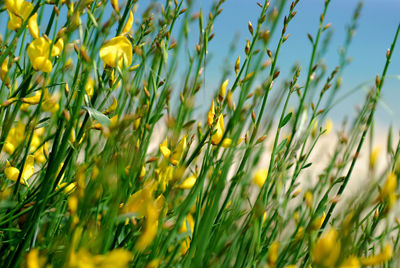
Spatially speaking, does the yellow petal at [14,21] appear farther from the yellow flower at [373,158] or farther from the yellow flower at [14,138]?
the yellow flower at [373,158]

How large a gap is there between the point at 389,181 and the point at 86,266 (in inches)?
15.1

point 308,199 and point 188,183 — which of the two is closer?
point 308,199

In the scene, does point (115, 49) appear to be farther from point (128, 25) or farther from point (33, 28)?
point (33, 28)

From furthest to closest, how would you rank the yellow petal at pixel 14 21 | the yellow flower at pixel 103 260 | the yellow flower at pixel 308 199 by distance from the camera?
the yellow petal at pixel 14 21 < the yellow flower at pixel 308 199 < the yellow flower at pixel 103 260

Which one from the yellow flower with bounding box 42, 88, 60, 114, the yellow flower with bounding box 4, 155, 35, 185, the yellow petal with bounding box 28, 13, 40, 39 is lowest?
the yellow flower with bounding box 4, 155, 35, 185

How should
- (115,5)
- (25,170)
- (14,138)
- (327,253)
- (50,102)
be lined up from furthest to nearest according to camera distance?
(14,138) < (25,170) < (50,102) < (115,5) < (327,253)

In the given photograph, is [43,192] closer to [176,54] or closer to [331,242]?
[176,54]

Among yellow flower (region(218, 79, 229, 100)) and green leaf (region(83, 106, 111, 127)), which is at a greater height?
yellow flower (region(218, 79, 229, 100))

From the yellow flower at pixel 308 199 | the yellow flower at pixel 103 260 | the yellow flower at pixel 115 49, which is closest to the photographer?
the yellow flower at pixel 103 260

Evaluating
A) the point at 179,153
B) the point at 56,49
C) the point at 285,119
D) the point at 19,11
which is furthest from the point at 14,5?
the point at 285,119

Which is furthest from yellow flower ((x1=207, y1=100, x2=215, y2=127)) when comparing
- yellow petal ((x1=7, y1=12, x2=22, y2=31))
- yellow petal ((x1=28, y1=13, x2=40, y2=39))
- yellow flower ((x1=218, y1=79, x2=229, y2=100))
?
yellow petal ((x1=7, y1=12, x2=22, y2=31))

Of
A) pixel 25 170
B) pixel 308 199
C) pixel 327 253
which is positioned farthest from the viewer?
pixel 25 170

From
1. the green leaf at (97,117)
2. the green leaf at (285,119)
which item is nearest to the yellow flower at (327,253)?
the green leaf at (97,117)

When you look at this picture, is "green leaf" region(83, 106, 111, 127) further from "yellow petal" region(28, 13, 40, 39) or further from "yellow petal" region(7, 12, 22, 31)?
"yellow petal" region(7, 12, 22, 31)
